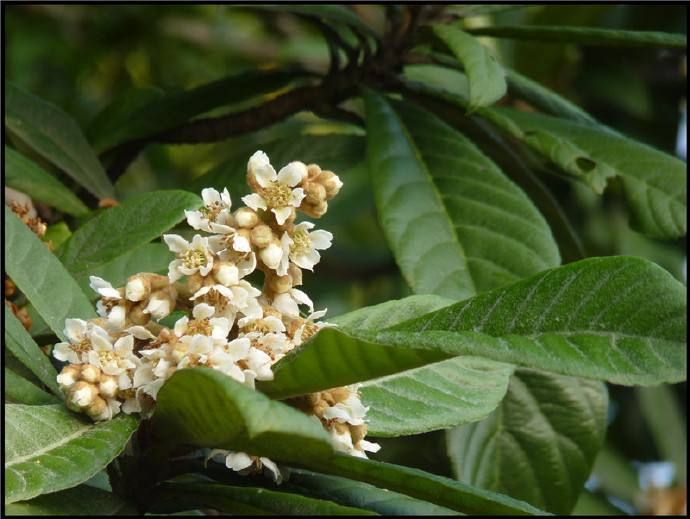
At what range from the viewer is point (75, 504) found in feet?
2.57

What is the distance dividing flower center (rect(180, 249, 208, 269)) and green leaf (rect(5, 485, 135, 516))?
188mm

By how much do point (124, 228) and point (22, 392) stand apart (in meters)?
0.24

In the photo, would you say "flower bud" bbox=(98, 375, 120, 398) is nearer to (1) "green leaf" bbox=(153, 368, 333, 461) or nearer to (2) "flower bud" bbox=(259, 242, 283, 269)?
(1) "green leaf" bbox=(153, 368, 333, 461)

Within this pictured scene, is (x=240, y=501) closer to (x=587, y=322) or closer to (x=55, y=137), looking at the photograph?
(x=587, y=322)

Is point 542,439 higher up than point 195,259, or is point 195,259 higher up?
point 195,259

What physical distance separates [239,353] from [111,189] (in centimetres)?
84

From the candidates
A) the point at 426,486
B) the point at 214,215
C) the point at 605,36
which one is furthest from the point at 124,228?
the point at 605,36

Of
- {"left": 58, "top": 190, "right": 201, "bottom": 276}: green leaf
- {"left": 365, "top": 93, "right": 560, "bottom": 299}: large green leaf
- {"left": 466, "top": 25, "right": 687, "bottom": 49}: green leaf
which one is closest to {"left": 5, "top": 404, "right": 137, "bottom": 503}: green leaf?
{"left": 58, "top": 190, "right": 201, "bottom": 276}: green leaf

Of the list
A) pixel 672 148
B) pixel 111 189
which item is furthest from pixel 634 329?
pixel 672 148

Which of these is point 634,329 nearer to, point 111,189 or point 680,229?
point 680,229

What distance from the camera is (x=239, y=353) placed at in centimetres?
77

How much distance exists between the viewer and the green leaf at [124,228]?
1030mm

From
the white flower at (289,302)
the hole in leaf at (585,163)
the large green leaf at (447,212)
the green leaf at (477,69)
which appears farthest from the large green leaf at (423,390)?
the hole in leaf at (585,163)

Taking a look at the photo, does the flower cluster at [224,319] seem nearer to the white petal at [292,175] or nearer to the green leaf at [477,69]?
the white petal at [292,175]
